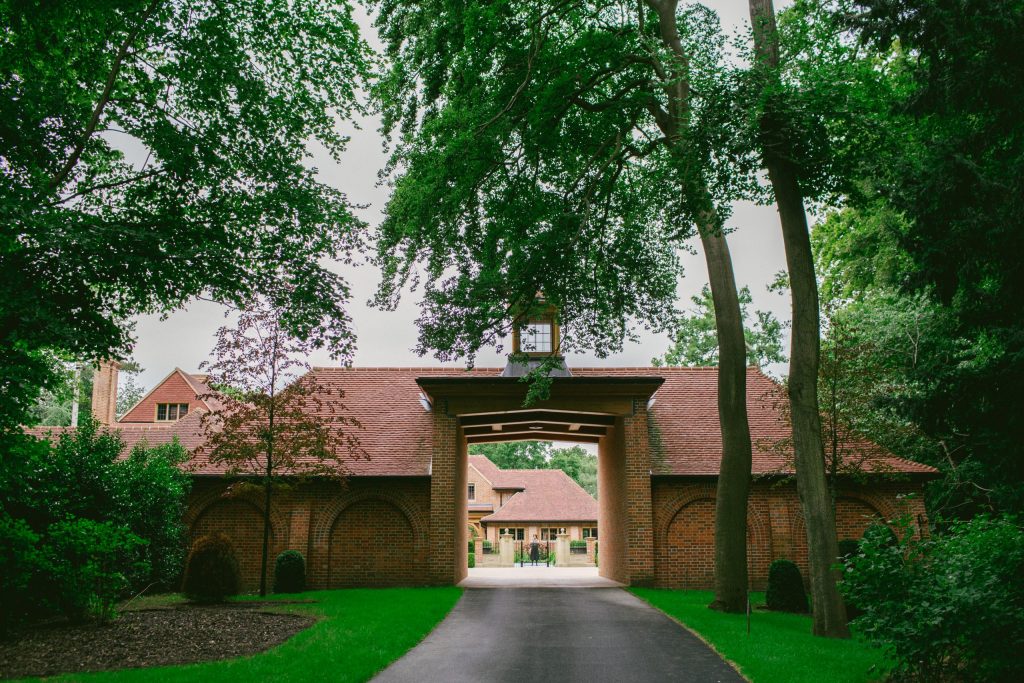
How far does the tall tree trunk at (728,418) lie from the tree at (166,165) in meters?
6.15

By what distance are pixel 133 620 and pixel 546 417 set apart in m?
13.2

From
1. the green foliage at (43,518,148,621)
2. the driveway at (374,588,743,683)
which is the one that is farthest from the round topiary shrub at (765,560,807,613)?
the green foliage at (43,518,148,621)

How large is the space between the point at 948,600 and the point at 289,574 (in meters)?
16.2

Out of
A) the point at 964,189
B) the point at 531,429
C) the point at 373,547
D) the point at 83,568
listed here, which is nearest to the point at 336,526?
the point at 373,547

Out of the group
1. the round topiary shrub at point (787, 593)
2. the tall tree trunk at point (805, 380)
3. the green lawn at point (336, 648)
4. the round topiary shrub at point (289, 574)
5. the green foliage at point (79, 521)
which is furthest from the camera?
the round topiary shrub at point (289, 574)

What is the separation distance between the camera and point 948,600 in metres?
8.00

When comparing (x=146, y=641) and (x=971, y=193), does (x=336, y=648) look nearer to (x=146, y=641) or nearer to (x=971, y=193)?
(x=146, y=641)

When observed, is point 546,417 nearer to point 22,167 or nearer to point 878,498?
point 878,498

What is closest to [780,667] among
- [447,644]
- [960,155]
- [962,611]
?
[962,611]

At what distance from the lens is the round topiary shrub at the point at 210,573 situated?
1697cm

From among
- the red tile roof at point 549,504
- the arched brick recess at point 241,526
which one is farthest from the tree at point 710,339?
the arched brick recess at point 241,526

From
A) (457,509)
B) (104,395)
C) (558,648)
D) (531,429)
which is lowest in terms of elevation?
(558,648)

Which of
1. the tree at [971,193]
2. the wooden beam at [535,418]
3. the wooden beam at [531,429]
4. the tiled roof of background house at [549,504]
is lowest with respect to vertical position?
the tiled roof of background house at [549,504]

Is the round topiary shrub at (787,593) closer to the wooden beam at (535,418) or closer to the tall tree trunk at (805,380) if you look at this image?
the tall tree trunk at (805,380)
